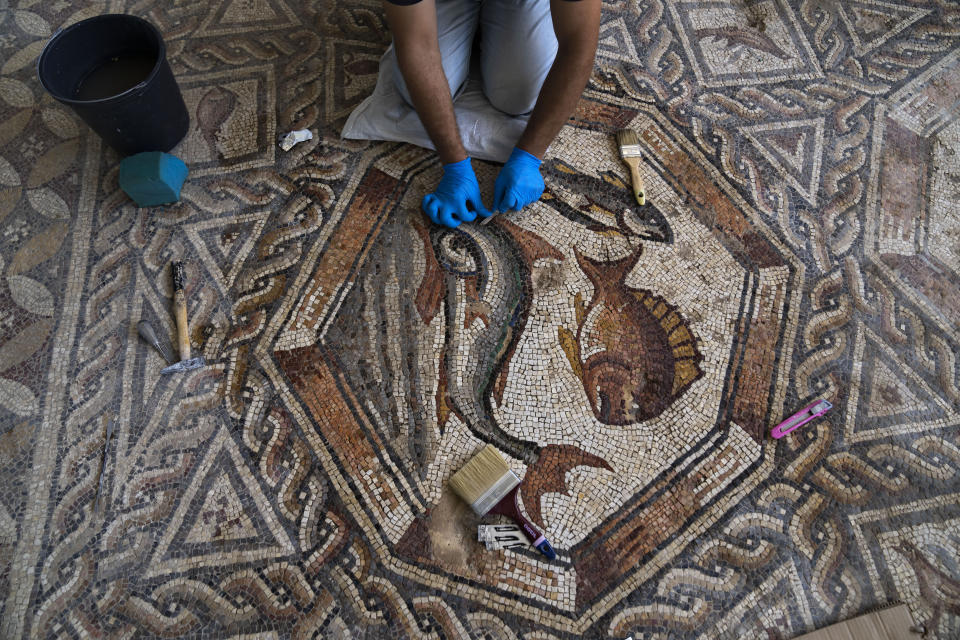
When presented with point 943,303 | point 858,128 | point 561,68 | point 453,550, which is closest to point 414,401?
point 453,550

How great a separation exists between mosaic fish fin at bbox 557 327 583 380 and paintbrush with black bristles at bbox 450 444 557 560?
12.2 inches

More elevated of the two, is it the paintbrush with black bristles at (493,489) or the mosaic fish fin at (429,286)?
the mosaic fish fin at (429,286)

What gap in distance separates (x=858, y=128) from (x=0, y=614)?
2645 mm

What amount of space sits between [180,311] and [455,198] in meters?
0.79

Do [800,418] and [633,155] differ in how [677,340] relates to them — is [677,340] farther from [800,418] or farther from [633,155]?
[633,155]

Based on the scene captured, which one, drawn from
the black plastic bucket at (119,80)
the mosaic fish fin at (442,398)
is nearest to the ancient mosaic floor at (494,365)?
the mosaic fish fin at (442,398)

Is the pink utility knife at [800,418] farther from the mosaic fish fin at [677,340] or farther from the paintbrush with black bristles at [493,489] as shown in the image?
the paintbrush with black bristles at [493,489]

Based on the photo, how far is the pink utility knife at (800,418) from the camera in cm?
141

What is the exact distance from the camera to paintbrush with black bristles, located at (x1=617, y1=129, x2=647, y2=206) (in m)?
1.69

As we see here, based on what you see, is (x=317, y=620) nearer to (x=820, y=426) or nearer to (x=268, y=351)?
(x=268, y=351)

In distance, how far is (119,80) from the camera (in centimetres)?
173

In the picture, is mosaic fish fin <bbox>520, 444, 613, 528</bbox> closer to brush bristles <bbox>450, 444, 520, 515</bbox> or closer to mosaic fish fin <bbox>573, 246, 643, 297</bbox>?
brush bristles <bbox>450, 444, 520, 515</bbox>

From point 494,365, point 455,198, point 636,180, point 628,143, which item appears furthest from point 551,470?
point 628,143

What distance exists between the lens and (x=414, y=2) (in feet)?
4.59
